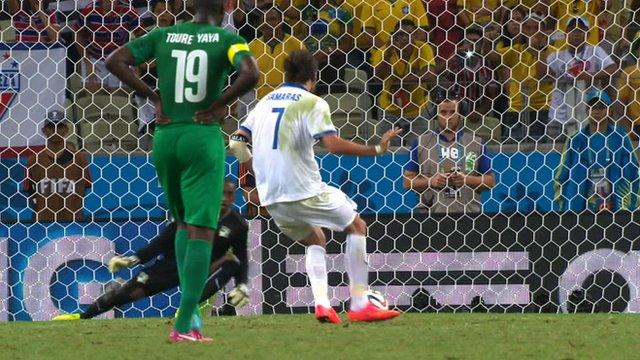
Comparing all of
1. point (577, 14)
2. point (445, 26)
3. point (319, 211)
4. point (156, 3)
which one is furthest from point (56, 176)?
point (577, 14)

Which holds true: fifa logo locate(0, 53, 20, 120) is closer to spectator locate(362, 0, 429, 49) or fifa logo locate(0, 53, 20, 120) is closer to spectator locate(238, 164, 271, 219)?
spectator locate(238, 164, 271, 219)

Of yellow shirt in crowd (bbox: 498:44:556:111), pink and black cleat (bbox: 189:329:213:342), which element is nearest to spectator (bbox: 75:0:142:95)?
yellow shirt in crowd (bbox: 498:44:556:111)

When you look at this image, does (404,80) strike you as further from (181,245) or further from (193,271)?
(193,271)

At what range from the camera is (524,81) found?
41.7 feet

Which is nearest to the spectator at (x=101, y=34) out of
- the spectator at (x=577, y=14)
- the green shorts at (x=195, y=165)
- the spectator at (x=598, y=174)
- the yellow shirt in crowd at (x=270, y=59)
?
the yellow shirt in crowd at (x=270, y=59)

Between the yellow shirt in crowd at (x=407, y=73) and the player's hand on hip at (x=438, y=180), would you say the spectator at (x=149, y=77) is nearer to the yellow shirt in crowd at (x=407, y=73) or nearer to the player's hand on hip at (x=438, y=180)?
the yellow shirt in crowd at (x=407, y=73)

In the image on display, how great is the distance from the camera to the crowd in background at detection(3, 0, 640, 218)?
1205 cm

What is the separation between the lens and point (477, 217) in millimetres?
11672

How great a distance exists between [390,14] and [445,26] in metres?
0.53

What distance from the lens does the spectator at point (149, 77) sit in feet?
41.1

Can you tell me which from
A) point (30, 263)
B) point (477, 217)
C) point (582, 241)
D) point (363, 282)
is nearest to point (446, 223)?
point (477, 217)

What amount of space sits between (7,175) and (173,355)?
5.30 meters

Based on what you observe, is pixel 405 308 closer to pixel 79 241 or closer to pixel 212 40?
pixel 79 241

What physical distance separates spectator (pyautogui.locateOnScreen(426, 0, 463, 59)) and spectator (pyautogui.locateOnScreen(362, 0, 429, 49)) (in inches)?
3.4
